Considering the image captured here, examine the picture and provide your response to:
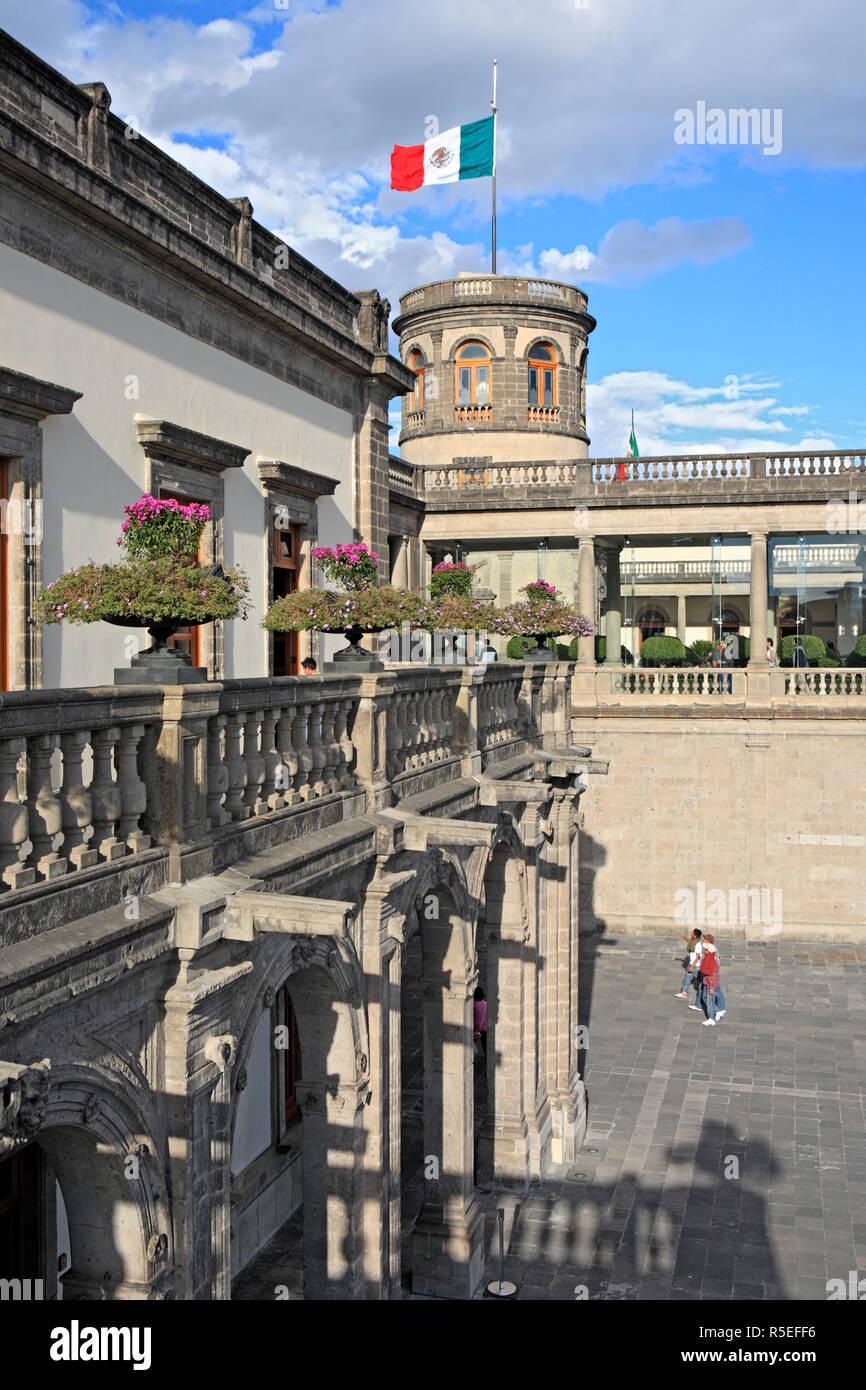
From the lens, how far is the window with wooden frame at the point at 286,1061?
1474 cm

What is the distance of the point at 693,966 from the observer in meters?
23.0

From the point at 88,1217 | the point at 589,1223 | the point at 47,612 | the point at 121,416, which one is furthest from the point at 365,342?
the point at 88,1217

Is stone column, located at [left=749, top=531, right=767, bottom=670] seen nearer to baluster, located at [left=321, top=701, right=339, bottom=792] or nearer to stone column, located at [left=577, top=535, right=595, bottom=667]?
stone column, located at [left=577, top=535, right=595, bottom=667]

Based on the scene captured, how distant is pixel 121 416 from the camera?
11.7 meters

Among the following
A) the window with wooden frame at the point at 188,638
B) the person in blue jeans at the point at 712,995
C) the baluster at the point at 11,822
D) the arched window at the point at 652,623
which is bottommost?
the person in blue jeans at the point at 712,995

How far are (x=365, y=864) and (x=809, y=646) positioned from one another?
2513 centimetres

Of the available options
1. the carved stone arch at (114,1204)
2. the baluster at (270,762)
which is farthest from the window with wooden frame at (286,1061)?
the carved stone arch at (114,1204)

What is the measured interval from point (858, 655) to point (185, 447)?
2220cm

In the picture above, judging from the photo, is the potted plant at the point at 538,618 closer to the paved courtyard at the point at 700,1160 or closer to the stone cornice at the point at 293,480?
the stone cornice at the point at 293,480

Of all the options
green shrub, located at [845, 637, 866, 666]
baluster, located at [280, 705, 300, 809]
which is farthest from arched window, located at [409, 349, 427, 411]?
baluster, located at [280, 705, 300, 809]

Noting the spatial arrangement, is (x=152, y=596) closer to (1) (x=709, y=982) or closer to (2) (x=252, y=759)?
(2) (x=252, y=759)

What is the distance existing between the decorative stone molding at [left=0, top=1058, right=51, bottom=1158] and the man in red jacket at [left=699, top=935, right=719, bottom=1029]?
19.1 meters

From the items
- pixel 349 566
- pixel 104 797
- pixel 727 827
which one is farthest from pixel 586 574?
pixel 104 797

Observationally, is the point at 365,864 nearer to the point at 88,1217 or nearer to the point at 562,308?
the point at 88,1217
